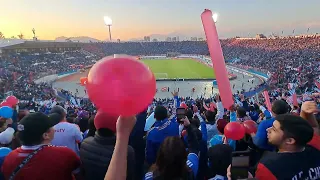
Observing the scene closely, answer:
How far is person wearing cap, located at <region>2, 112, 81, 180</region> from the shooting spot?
2.34 metres

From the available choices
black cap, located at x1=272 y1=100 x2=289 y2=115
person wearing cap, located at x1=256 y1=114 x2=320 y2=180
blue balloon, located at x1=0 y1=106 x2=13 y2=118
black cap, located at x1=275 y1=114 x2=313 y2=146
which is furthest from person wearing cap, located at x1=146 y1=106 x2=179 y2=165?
Answer: blue balloon, located at x1=0 y1=106 x2=13 y2=118

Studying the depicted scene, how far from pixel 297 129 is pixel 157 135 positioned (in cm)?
214

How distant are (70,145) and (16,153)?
1.53 m

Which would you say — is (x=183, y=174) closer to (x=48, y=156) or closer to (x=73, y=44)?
(x=48, y=156)

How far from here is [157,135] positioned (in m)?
4.21

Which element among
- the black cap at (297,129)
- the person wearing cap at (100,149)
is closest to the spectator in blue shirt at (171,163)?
the person wearing cap at (100,149)

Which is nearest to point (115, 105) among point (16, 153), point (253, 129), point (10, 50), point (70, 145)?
point (16, 153)

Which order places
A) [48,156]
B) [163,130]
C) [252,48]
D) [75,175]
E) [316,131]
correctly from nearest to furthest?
[48,156] < [75,175] < [316,131] < [163,130] < [252,48]

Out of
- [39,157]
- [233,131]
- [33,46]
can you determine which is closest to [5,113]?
[39,157]

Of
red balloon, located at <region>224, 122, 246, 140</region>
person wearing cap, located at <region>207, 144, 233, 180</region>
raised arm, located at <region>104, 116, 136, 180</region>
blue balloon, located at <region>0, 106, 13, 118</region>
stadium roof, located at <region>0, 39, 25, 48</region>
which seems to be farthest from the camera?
stadium roof, located at <region>0, 39, 25, 48</region>

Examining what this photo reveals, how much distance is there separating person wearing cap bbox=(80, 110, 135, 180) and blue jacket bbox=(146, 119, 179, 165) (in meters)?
1.64

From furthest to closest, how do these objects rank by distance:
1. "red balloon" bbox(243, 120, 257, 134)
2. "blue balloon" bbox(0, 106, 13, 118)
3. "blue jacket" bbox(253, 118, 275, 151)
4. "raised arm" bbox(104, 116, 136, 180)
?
1. "blue balloon" bbox(0, 106, 13, 118)
2. "red balloon" bbox(243, 120, 257, 134)
3. "blue jacket" bbox(253, 118, 275, 151)
4. "raised arm" bbox(104, 116, 136, 180)

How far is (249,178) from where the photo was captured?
2.03 metres

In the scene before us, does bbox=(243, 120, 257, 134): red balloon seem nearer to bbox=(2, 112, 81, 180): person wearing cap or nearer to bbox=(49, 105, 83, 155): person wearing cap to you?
bbox=(49, 105, 83, 155): person wearing cap
